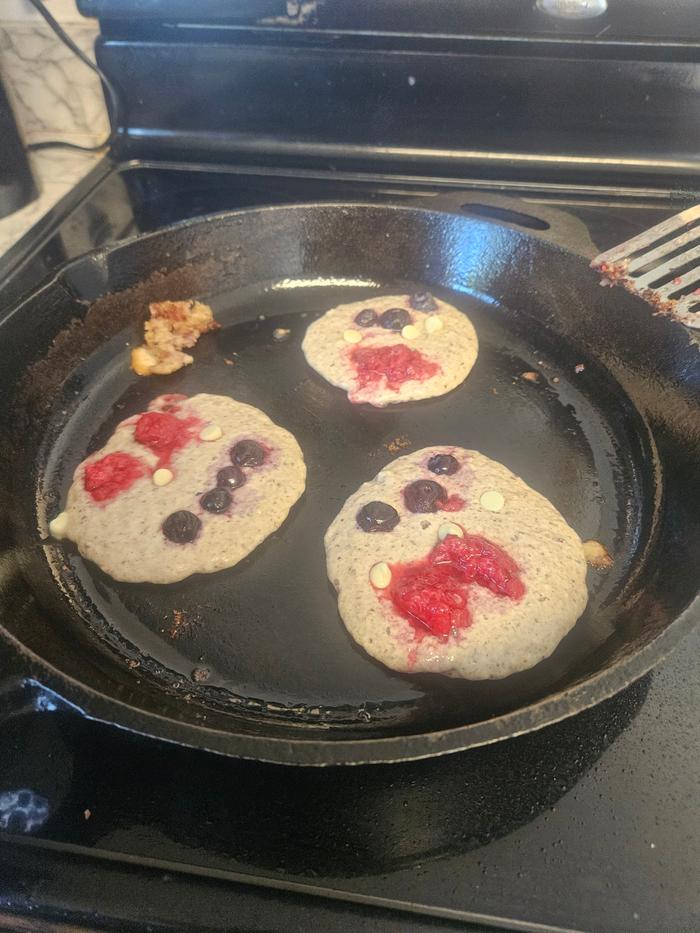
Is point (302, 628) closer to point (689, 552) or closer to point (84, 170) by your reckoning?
point (689, 552)

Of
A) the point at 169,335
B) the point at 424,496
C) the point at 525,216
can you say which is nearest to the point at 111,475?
the point at 169,335

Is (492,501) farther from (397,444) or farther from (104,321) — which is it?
(104,321)

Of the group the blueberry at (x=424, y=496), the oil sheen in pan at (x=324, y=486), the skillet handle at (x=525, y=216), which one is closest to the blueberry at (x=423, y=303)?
the oil sheen in pan at (x=324, y=486)

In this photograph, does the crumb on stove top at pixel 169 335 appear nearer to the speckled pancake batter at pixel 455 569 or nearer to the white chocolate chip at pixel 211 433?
the white chocolate chip at pixel 211 433

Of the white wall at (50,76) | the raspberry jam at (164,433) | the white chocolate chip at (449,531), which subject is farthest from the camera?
the white wall at (50,76)

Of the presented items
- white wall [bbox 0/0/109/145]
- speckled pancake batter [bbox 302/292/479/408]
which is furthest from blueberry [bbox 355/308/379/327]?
white wall [bbox 0/0/109/145]
